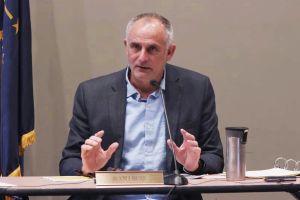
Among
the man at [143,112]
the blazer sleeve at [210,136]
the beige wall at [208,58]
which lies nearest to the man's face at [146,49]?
the man at [143,112]

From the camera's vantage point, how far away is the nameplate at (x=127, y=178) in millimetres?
2227

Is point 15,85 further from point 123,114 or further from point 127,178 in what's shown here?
point 127,178

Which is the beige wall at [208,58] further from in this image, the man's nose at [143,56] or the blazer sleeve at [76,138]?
the man's nose at [143,56]

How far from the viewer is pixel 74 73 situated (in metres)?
4.10

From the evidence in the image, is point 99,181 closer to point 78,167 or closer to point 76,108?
point 78,167

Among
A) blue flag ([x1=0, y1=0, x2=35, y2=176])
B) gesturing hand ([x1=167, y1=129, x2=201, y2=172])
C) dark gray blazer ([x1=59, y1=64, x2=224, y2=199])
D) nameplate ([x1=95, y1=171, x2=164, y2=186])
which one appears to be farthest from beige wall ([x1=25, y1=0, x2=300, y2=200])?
nameplate ([x1=95, y1=171, x2=164, y2=186])

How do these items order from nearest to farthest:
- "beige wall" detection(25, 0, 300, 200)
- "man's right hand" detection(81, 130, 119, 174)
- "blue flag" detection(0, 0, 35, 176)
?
"man's right hand" detection(81, 130, 119, 174) < "blue flag" detection(0, 0, 35, 176) < "beige wall" detection(25, 0, 300, 200)

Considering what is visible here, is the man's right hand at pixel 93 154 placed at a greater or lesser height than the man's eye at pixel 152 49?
lesser

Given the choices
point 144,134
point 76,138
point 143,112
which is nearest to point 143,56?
point 143,112

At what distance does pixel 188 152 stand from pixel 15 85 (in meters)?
1.52

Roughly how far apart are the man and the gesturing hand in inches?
7.2

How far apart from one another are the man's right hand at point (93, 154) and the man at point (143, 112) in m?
0.23

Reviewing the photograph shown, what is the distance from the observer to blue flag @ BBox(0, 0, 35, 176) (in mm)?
3555

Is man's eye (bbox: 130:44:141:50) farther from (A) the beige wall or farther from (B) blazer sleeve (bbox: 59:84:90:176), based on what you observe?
(A) the beige wall
